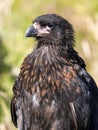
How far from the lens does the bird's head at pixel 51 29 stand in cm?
1606

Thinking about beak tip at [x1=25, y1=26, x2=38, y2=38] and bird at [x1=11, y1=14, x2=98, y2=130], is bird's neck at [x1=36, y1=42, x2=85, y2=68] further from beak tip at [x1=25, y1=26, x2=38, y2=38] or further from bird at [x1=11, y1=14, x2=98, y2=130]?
beak tip at [x1=25, y1=26, x2=38, y2=38]

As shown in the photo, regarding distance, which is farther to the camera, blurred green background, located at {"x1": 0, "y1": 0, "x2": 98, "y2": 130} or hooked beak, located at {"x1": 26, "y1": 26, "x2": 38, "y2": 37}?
blurred green background, located at {"x1": 0, "y1": 0, "x2": 98, "y2": 130}

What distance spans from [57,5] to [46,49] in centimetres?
681

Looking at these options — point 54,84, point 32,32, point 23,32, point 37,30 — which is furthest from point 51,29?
point 23,32

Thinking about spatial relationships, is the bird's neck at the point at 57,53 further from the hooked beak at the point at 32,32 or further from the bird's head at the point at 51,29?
the hooked beak at the point at 32,32

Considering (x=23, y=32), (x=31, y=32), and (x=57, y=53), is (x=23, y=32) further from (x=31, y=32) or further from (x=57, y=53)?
(x=31, y=32)

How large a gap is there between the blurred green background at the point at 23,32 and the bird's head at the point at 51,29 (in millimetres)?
1537

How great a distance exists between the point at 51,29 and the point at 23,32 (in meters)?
4.02

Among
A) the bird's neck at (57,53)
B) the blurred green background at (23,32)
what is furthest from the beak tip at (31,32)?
the blurred green background at (23,32)

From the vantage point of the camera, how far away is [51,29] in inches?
637

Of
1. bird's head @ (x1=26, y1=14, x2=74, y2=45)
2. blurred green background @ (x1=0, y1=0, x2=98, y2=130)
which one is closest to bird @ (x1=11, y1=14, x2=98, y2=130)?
bird's head @ (x1=26, y1=14, x2=74, y2=45)

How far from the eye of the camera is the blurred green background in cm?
1898

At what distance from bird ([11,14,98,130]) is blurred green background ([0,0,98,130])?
1.19 m

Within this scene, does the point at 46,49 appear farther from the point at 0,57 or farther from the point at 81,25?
the point at 81,25
